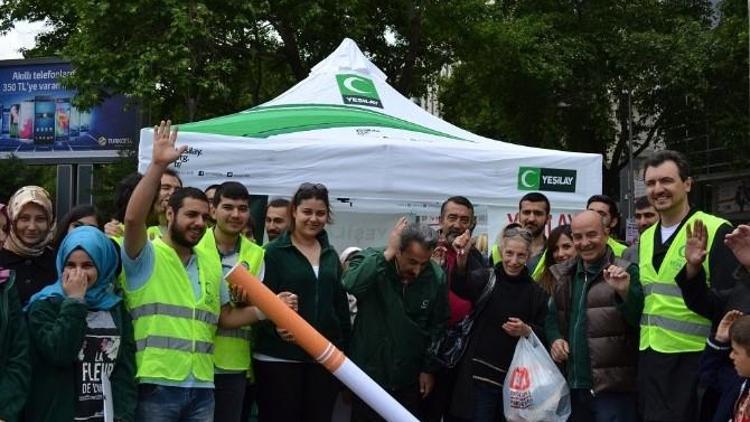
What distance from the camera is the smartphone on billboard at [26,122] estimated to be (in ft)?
92.0

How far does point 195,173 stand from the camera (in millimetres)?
7281

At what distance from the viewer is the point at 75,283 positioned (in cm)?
390

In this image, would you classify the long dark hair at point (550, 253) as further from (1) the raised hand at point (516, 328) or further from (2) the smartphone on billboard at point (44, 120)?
(2) the smartphone on billboard at point (44, 120)

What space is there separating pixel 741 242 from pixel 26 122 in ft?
87.7

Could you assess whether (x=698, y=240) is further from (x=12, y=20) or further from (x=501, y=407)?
(x=12, y=20)

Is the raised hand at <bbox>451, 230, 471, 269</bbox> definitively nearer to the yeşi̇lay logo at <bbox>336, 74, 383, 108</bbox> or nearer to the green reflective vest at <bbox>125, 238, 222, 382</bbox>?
the green reflective vest at <bbox>125, 238, 222, 382</bbox>

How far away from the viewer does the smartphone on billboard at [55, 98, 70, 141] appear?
27.8 metres

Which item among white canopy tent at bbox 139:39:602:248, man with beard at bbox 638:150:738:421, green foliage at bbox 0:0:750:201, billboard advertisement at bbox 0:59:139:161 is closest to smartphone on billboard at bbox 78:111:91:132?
billboard advertisement at bbox 0:59:139:161

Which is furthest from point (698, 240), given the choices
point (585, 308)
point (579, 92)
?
point (579, 92)

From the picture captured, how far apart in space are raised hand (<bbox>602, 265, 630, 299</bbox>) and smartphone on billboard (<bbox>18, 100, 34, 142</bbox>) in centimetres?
2570

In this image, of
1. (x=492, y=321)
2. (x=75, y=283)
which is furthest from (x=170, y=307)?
(x=492, y=321)

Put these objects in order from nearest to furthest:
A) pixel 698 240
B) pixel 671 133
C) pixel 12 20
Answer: pixel 698 240 → pixel 12 20 → pixel 671 133

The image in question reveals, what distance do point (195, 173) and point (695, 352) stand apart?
13.2 feet

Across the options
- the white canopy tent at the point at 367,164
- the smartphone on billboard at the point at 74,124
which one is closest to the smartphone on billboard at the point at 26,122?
the smartphone on billboard at the point at 74,124
